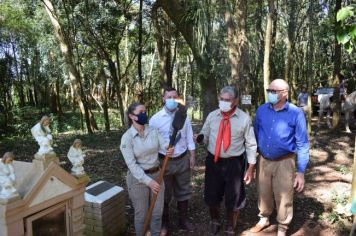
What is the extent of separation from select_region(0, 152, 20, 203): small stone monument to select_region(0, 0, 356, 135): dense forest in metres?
2.85

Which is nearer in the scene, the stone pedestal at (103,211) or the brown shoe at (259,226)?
the stone pedestal at (103,211)

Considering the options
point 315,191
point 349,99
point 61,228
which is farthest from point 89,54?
point 61,228

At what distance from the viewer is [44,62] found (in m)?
28.0

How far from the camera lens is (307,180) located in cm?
698

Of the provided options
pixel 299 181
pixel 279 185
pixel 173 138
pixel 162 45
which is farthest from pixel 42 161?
pixel 162 45

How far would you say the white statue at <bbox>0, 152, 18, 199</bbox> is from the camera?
2.94m

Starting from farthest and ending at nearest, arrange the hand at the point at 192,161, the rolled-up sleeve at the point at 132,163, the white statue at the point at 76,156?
the hand at the point at 192,161 → the rolled-up sleeve at the point at 132,163 → the white statue at the point at 76,156

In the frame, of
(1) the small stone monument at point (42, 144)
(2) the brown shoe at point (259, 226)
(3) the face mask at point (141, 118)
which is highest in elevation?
(3) the face mask at point (141, 118)

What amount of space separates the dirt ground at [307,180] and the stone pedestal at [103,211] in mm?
368

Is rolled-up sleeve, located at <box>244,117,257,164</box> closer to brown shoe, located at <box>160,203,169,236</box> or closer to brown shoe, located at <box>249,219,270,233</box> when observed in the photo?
brown shoe, located at <box>249,219,270,233</box>

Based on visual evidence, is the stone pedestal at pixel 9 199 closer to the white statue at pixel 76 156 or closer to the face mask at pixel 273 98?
the white statue at pixel 76 156

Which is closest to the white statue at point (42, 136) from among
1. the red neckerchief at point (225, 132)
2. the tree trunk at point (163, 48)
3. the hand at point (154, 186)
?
the hand at point (154, 186)

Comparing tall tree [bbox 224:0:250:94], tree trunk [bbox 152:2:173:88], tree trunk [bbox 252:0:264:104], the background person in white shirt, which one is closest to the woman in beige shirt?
the background person in white shirt

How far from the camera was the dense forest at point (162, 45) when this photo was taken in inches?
268
